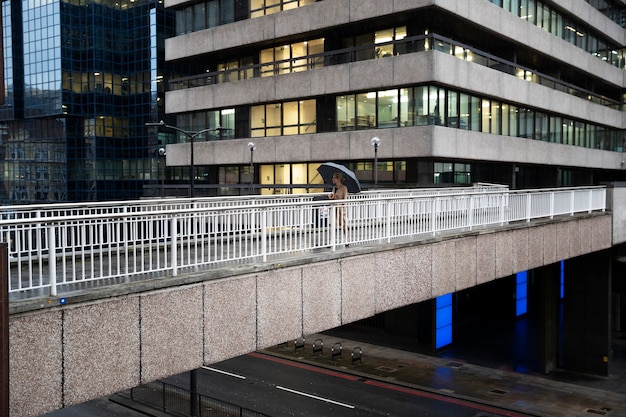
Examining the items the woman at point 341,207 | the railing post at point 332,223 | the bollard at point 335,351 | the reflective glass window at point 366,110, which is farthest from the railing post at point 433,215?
the reflective glass window at point 366,110

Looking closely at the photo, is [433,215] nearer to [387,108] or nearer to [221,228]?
[221,228]

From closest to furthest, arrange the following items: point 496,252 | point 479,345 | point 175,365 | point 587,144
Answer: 1. point 175,365
2. point 496,252
3. point 479,345
4. point 587,144

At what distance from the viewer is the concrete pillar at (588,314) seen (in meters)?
26.7

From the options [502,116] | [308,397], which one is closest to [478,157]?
[502,116]

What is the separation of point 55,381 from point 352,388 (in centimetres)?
1931

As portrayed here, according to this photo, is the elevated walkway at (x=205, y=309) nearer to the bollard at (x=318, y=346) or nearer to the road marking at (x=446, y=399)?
the road marking at (x=446, y=399)

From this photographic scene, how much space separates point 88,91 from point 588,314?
178 ft

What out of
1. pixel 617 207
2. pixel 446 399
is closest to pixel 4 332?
pixel 446 399

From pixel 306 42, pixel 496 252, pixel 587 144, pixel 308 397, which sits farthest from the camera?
pixel 587 144

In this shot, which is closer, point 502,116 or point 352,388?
point 352,388

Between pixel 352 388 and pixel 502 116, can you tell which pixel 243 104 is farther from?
pixel 352 388

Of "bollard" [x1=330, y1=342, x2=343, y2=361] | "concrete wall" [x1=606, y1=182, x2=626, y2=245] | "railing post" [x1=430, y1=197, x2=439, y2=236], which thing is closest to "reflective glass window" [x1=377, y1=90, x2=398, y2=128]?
"concrete wall" [x1=606, y1=182, x2=626, y2=245]

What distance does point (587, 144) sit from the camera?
49469mm

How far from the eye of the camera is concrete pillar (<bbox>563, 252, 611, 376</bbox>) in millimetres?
26672
